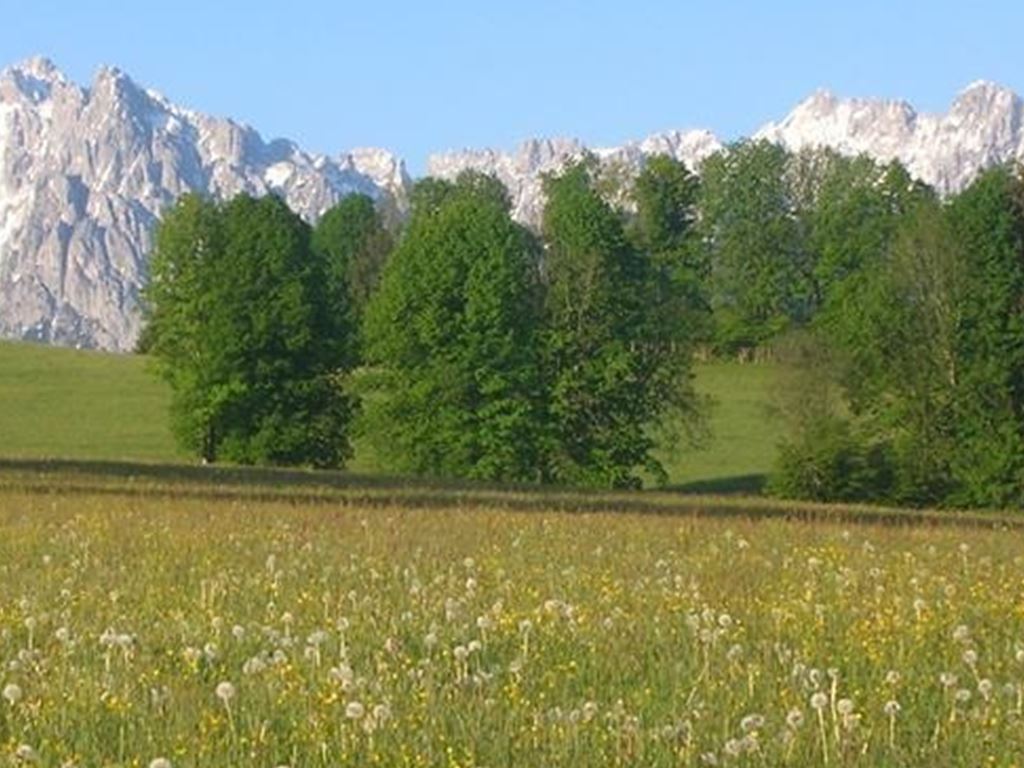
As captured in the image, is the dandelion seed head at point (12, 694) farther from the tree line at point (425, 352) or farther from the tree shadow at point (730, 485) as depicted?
the tree shadow at point (730, 485)

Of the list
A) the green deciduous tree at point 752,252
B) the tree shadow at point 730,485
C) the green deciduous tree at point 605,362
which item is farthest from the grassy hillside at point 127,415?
the green deciduous tree at point 752,252

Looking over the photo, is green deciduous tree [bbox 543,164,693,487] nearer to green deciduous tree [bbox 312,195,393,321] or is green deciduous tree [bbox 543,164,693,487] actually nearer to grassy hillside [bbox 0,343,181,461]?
grassy hillside [bbox 0,343,181,461]

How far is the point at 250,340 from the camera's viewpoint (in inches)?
3110

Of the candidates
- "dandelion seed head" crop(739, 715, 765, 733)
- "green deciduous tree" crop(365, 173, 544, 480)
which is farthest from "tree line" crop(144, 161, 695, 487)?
"dandelion seed head" crop(739, 715, 765, 733)

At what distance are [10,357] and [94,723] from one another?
11311cm

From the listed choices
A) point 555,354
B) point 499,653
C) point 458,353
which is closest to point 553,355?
point 555,354

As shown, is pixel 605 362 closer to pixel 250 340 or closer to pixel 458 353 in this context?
pixel 458 353

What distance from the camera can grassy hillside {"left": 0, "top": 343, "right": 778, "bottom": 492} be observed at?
86625 mm

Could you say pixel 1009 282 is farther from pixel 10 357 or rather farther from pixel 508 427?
pixel 10 357

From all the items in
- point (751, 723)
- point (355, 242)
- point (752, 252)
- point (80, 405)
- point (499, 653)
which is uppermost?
point (355, 242)

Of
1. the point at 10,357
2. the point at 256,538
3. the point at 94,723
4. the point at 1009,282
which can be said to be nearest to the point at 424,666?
the point at 94,723

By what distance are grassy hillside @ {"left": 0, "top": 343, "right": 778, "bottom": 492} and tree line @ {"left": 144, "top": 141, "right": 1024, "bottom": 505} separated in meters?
3.62

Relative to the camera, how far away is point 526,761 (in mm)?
7445

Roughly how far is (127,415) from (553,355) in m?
30.1
